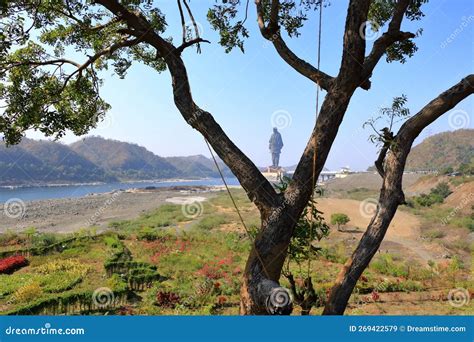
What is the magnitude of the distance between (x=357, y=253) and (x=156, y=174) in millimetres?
172787

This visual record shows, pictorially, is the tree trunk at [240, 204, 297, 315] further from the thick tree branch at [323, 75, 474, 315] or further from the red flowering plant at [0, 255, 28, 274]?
the red flowering plant at [0, 255, 28, 274]

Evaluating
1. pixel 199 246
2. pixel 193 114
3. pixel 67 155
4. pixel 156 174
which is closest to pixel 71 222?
pixel 199 246

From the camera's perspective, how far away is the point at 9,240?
18.9 m

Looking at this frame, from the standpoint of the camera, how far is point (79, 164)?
14200 centimetres

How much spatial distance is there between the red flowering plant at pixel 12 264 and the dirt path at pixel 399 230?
1417cm

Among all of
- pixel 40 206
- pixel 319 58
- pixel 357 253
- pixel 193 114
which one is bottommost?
pixel 40 206

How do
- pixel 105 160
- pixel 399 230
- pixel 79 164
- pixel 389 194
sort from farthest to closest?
1. pixel 105 160
2. pixel 79 164
3. pixel 399 230
4. pixel 389 194

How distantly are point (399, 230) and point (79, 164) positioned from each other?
449 feet

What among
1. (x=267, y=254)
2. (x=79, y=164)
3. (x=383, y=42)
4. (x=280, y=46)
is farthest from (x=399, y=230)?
(x=79, y=164)

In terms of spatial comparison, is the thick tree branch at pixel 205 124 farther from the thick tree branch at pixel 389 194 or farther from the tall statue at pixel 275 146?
the tall statue at pixel 275 146

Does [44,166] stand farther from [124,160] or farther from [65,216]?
[65,216]

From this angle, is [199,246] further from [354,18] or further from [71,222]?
[71,222]

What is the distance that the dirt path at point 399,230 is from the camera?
67.7ft

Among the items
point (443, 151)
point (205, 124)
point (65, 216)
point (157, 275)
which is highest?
point (443, 151)
